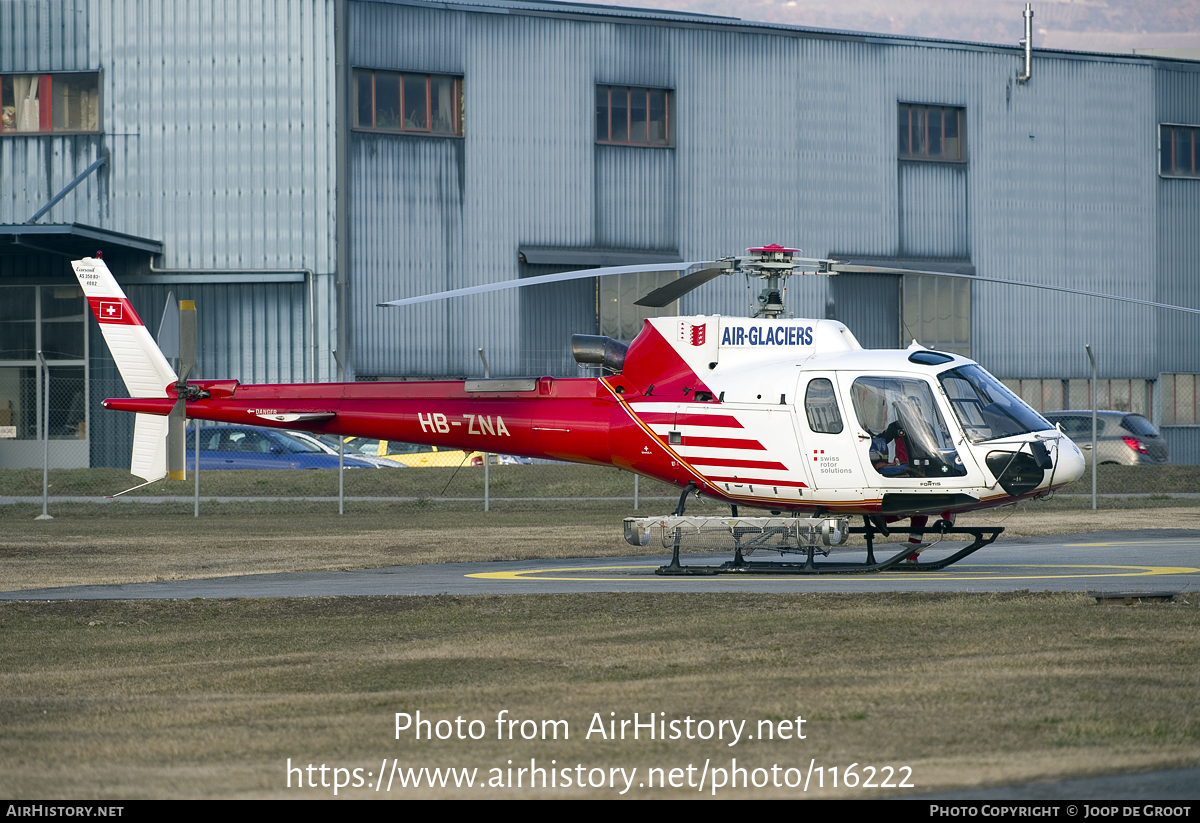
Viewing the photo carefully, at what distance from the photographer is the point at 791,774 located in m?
6.52

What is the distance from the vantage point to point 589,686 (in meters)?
8.98

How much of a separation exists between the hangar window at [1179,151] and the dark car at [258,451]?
31772 mm

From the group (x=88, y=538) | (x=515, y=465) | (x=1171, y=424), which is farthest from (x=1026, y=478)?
(x=1171, y=424)

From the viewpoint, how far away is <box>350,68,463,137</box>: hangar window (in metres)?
40.6

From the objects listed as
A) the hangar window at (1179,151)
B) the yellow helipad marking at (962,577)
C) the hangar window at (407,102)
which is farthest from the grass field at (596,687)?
the hangar window at (1179,151)

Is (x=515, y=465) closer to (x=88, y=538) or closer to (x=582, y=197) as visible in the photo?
(x=582, y=197)

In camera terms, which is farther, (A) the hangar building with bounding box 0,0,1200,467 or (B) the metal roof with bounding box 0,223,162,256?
(A) the hangar building with bounding box 0,0,1200,467

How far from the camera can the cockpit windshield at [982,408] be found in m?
15.1

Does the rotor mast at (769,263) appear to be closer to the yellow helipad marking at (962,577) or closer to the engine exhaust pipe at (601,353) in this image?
the engine exhaust pipe at (601,353)

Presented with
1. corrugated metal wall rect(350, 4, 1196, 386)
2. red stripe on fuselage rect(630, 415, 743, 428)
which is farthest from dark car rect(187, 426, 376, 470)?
red stripe on fuselage rect(630, 415, 743, 428)

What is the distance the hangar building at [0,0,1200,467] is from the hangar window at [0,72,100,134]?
3.7 inches

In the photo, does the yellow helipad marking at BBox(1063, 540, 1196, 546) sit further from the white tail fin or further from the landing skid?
the white tail fin

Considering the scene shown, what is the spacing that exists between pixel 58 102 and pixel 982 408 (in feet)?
111
